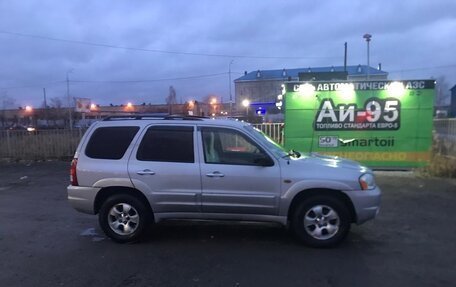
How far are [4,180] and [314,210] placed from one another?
39.2 ft

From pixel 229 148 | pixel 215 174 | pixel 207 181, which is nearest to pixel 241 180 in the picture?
pixel 215 174

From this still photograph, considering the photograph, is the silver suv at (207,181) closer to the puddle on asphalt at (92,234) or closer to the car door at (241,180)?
the car door at (241,180)

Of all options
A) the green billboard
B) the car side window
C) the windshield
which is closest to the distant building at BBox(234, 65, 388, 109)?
the green billboard

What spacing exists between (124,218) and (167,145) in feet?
4.11

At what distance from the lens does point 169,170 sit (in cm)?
645

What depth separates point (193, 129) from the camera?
6621 mm

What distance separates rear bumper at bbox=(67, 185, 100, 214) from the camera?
6.65 m

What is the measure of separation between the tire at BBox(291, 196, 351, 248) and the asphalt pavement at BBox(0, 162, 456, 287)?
150 mm

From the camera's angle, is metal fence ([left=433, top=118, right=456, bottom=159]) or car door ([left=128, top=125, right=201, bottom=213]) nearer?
car door ([left=128, top=125, right=201, bottom=213])

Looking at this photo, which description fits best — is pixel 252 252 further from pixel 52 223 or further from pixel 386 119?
pixel 386 119

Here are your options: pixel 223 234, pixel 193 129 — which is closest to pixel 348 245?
pixel 223 234

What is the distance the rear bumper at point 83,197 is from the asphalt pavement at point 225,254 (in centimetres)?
53

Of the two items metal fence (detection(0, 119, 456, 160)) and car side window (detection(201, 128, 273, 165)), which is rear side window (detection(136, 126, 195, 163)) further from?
metal fence (detection(0, 119, 456, 160))

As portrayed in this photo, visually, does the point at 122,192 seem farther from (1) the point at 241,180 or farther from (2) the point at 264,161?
(2) the point at 264,161
